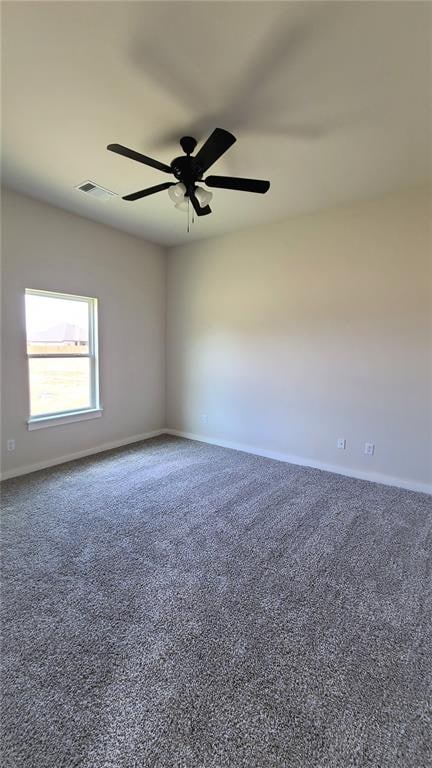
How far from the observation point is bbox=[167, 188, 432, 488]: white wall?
3.26 meters

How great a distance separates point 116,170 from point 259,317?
2.19 metres

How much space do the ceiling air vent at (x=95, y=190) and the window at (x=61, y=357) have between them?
3.69 feet

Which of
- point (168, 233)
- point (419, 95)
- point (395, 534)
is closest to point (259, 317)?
point (168, 233)

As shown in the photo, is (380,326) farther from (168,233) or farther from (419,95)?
(168,233)

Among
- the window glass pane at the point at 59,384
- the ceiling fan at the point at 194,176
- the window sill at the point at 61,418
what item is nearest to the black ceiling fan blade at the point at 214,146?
the ceiling fan at the point at 194,176

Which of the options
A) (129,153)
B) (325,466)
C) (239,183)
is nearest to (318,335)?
(325,466)

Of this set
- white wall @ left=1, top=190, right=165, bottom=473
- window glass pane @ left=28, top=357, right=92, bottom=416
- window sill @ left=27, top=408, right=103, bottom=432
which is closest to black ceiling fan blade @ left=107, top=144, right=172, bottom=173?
white wall @ left=1, top=190, right=165, bottom=473

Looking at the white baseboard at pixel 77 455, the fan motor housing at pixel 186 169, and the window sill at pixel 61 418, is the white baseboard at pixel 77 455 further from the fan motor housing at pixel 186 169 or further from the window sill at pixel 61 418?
the fan motor housing at pixel 186 169

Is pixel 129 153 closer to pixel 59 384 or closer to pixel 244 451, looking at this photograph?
pixel 59 384

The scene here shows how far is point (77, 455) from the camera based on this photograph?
13.4 ft

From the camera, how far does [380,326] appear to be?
341cm

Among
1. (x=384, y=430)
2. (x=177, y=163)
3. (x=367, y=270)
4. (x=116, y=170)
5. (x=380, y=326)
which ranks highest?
(x=116, y=170)

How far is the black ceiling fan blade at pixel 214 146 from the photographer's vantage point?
1.84 metres

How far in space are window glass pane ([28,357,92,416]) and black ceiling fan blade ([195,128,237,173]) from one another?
8.70 feet
